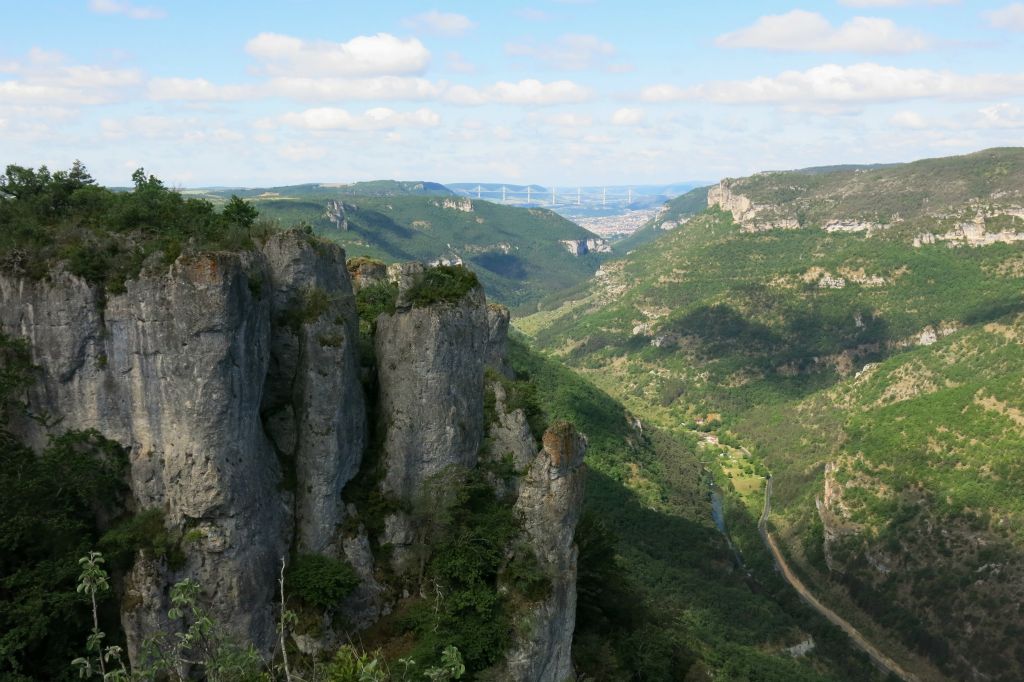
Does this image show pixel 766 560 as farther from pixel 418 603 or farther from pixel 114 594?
pixel 114 594

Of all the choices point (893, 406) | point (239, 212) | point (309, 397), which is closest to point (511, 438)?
point (309, 397)

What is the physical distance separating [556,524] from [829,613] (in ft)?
253

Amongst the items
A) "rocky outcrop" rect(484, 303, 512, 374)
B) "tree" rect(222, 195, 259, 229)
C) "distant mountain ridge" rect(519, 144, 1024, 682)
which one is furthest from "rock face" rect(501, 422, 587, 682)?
"distant mountain ridge" rect(519, 144, 1024, 682)

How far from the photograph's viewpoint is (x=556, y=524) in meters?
28.0

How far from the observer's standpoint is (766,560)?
98.2m

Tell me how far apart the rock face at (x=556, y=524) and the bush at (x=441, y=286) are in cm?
761

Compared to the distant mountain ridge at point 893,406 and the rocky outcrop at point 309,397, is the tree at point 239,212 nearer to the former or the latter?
the rocky outcrop at point 309,397

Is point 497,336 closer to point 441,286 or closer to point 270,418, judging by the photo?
point 441,286

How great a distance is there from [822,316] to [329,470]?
17073 centimetres

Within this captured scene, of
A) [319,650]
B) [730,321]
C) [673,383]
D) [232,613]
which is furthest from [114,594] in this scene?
[730,321]

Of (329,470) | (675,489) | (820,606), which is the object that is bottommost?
(820,606)

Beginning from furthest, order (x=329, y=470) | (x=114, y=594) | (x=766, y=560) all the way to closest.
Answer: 1. (x=766, y=560)
2. (x=329, y=470)
3. (x=114, y=594)

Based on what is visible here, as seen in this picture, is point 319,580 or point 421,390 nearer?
point 319,580

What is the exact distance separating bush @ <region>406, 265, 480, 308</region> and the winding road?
7546cm
